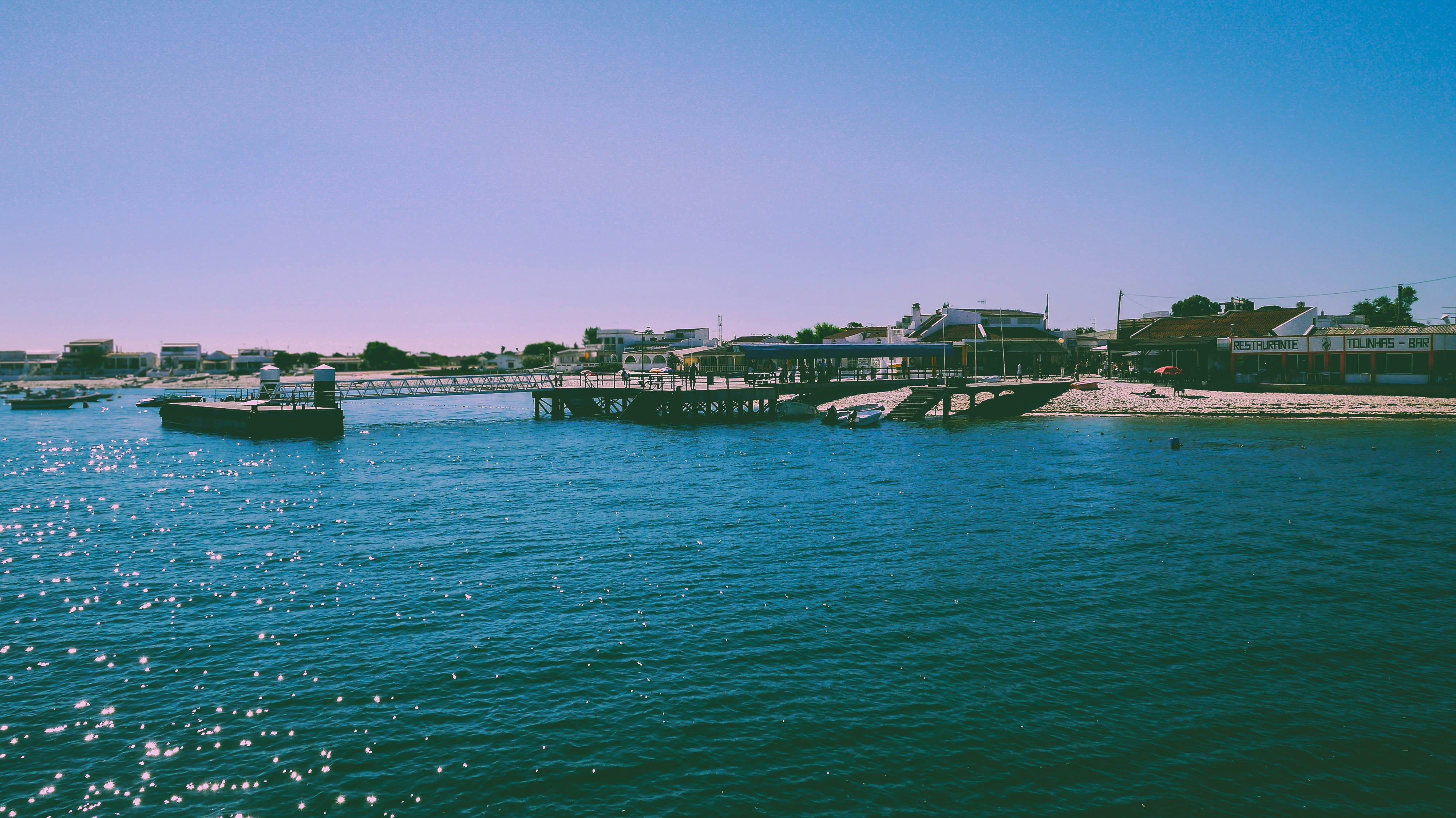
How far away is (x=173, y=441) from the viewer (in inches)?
2817

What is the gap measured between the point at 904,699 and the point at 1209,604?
420 inches

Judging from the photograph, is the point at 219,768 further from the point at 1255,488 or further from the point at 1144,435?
the point at 1144,435

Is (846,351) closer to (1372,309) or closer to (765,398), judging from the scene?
(765,398)

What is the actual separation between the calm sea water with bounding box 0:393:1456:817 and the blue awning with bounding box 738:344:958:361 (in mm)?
42411

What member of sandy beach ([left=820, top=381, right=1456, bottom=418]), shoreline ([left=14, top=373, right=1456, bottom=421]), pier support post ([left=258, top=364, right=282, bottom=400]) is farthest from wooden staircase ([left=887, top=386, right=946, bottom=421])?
pier support post ([left=258, top=364, right=282, bottom=400])

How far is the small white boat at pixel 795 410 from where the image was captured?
80375 mm

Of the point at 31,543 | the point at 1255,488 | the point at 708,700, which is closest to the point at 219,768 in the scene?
the point at 708,700

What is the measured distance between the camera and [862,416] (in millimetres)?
70438

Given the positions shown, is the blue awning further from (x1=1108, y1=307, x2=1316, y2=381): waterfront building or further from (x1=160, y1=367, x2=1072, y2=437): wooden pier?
(x1=1108, y1=307, x2=1316, y2=381): waterfront building

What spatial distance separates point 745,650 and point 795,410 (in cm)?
6240

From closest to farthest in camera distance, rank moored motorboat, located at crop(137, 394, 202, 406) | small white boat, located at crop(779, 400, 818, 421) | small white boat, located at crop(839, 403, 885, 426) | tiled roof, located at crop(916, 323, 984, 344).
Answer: small white boat, located at crop(839, 403, 885, 426)
small white boat, located at crop(779, 400, 818, 421)
moored motorboat, located at crop(137, 394, 202, 406)
tiled roof, located at crop(916, 323, 984, 344)

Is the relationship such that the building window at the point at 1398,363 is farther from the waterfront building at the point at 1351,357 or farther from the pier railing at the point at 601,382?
the pier railing at the point at 601,382

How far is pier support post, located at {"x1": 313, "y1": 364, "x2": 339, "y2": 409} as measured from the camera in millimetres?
75250

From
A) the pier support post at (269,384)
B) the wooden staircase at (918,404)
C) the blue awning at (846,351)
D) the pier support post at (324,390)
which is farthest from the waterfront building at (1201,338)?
the pier support post at (269,384)
